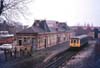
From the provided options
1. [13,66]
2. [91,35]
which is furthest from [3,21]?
[91,35]

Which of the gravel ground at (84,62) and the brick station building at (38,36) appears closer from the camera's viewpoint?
the gravel ground at (84,62)

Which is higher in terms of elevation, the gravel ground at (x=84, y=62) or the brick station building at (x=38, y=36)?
the brick station building at (x=38, y=36)

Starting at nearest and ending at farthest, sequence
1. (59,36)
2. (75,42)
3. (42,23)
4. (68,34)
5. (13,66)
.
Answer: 1. (13,66)
2. (75,42)
3. (42,23)
4. (59,36)
5. (68,34)

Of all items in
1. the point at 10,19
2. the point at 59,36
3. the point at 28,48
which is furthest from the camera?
the point at 59,36

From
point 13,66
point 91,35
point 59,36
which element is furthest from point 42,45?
point 91,35

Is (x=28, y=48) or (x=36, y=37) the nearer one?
(x=28, y=48)

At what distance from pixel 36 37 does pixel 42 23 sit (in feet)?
27.1

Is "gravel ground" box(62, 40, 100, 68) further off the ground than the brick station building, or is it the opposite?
the brick station building

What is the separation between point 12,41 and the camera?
165ft

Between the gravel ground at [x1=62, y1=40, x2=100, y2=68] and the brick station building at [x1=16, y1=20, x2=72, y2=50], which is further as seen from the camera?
the brick station building at [x1=16, y1=20, x2=72, y2=50]

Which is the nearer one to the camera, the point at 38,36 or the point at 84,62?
the point at 84,62

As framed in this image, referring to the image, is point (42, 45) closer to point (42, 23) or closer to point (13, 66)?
point (42, 23)

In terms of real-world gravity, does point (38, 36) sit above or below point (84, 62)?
above

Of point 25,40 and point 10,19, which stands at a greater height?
point 10,19
